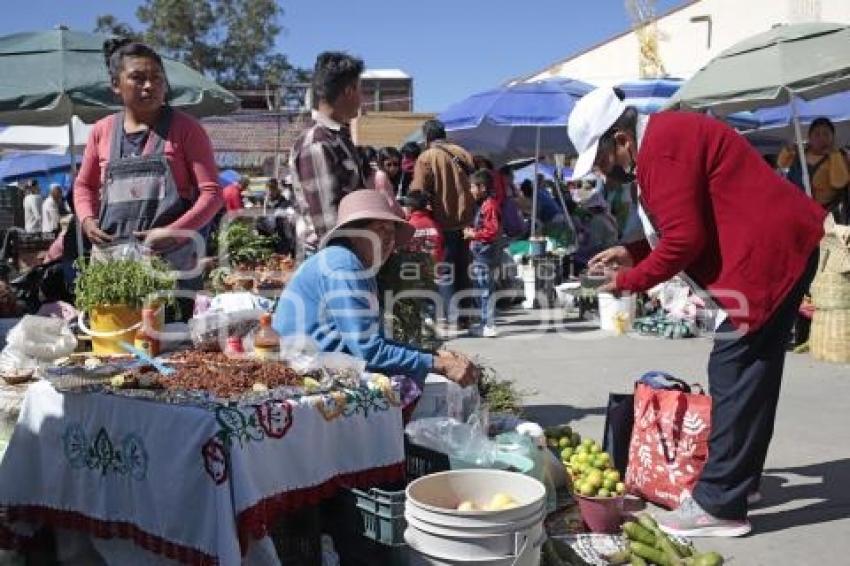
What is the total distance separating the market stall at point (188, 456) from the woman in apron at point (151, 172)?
1101mm

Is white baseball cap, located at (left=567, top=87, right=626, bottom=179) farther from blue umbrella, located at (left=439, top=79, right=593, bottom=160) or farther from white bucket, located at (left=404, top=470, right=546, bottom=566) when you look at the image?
blue umbrella, located at (left=439, top=79, right=593, bottom=160)

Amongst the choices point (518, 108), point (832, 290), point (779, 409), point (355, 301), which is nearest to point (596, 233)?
point (518, 108)

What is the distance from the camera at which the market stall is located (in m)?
2.67

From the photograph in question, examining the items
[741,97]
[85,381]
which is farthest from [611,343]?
[85,381]

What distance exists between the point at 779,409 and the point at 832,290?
190cm

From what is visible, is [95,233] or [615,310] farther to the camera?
[615,310]

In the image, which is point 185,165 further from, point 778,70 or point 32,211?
point 32,211

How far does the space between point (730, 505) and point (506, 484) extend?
4.32ft

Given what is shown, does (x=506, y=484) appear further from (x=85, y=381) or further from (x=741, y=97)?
(x=741, y=97)

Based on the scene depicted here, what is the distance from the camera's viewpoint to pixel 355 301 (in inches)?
135

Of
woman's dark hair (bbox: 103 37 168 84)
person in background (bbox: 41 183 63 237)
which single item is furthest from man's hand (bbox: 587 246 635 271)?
person in background (bbox: 41 183 63 237)

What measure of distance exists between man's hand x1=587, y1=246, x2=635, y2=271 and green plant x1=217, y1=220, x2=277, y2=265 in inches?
148

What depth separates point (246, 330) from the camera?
382 centimetres

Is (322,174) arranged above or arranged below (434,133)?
below
